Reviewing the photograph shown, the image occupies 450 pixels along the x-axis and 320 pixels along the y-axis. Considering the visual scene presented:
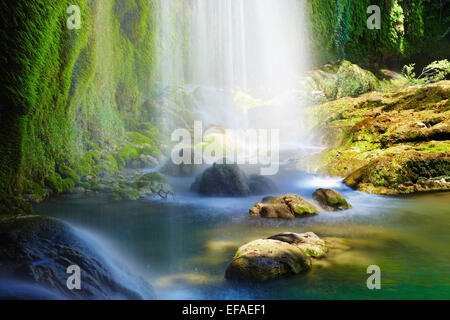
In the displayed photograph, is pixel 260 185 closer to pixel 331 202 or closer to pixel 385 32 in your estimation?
pixel 331 202

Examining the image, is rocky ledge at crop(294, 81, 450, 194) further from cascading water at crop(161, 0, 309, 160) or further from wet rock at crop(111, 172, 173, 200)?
cascading water at crop(161, 0, 309, 160)

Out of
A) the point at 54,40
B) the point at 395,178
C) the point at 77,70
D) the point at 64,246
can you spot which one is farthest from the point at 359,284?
the point at 77,70

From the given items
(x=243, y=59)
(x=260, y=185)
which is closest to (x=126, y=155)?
(x=260, y=185)

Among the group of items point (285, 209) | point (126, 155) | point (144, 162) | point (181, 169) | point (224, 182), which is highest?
point (126, 155)

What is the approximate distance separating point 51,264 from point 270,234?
3.13 m

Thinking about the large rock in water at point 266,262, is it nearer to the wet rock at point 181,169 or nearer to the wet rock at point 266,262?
the wet rock at point 266,262

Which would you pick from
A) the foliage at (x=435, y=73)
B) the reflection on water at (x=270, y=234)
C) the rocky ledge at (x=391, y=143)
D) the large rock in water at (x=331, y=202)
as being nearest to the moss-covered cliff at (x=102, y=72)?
the reflection on water at (x=270, y=234)

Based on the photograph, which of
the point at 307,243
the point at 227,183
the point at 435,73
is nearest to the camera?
the point at 307,243

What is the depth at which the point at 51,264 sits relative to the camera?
8.31 feet

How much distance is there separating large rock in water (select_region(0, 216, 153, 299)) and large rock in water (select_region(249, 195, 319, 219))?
302 cm

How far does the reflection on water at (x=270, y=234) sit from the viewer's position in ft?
9.88

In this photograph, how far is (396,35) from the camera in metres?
19.8
